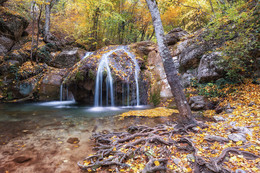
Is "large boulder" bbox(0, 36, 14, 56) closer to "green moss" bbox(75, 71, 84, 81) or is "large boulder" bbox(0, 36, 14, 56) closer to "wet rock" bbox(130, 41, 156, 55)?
"green moss" bbox(75, 71, 84, 81)

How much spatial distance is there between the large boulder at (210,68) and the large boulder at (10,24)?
57.3 ft

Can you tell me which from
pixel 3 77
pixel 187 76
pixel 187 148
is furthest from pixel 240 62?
pixel 3 77

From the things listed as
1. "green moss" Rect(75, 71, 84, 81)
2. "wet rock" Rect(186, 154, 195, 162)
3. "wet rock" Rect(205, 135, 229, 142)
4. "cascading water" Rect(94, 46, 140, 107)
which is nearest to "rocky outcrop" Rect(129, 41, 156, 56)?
"cascading water" Rect(94, 46, 140, 107)

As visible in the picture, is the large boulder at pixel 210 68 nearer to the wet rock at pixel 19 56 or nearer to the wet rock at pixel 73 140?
the wet rock at pixel 73 140

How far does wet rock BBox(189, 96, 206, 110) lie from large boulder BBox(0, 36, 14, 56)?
16.3 metres

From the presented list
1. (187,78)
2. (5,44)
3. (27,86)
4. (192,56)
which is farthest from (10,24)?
(187,78)

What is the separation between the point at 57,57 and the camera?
44.9 ft

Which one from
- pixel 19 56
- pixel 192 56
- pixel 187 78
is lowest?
pixel 187 78

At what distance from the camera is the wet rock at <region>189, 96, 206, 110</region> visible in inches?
251

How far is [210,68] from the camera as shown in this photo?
273 inches

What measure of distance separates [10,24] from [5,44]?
2047 millimetres

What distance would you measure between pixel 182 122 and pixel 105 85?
671 cm

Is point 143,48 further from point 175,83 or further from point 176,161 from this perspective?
point 176,161

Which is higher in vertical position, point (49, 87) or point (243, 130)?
point (49, 87)
